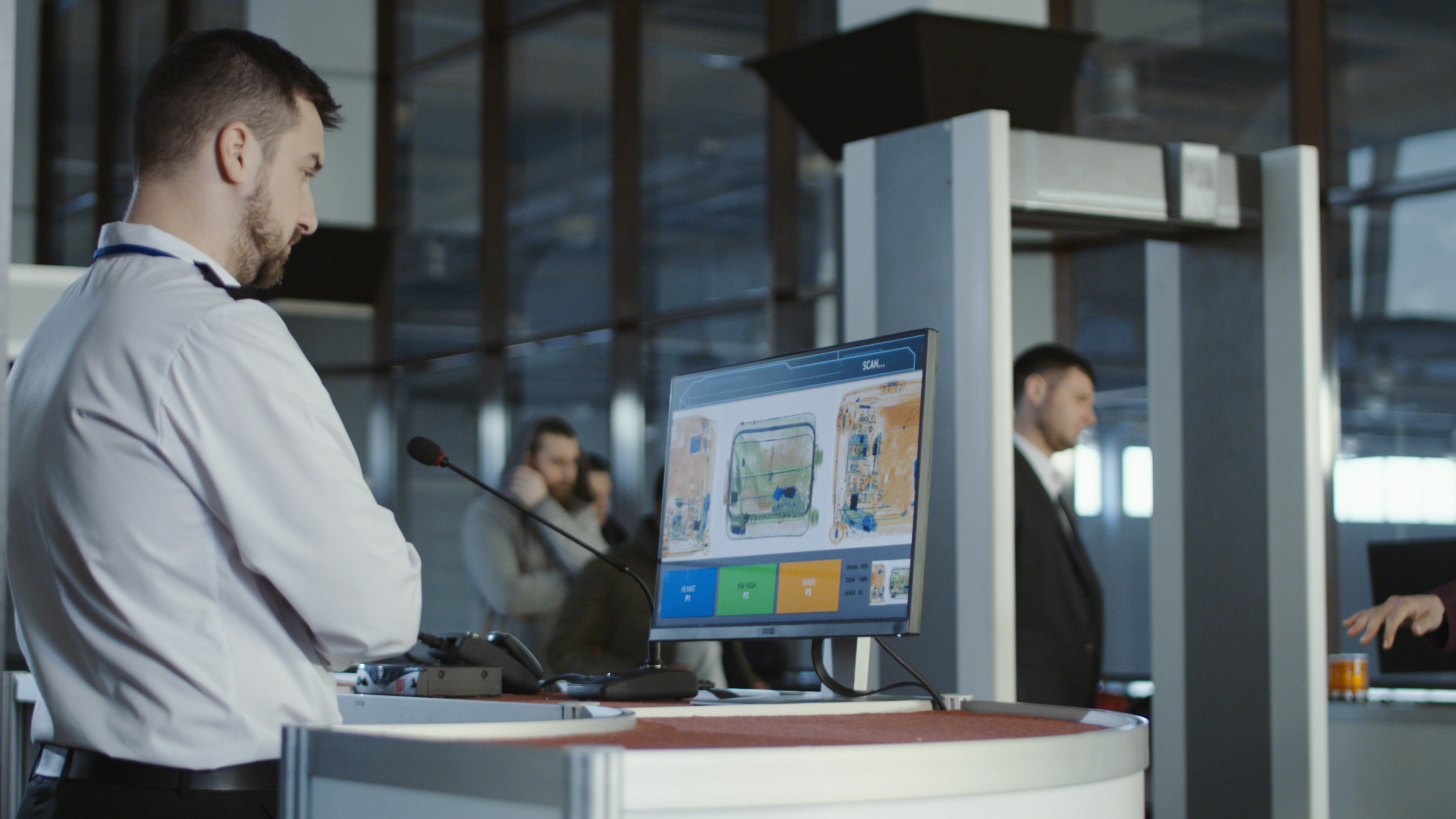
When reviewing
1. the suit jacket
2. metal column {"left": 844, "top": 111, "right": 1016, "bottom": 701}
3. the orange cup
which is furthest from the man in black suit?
metal column {"left": 844, "top": 111, "right": 1016, "bottom": 701}

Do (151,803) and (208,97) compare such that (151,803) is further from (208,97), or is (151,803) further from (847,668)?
(847,668)

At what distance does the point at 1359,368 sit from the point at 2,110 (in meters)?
4.63

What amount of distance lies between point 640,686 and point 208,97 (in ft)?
2.73

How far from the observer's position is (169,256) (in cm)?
144

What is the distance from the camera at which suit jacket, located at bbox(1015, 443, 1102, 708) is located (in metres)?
3.19

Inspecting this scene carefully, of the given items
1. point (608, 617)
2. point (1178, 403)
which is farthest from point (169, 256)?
point (608, 617)

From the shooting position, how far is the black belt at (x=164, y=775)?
132cm

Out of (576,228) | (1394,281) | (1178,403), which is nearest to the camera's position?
(1178,403)

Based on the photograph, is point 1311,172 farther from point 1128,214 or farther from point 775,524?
point 775,524

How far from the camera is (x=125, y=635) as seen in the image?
52.4 inches

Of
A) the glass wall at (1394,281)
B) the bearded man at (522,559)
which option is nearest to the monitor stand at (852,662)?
the bearded man at (522,559)

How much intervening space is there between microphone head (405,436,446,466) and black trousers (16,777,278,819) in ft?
2.30

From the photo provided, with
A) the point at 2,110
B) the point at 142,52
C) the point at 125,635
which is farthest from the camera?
the point at 142,52

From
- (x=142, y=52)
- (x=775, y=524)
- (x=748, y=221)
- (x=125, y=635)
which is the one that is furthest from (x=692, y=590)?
(x=142, y=52)
